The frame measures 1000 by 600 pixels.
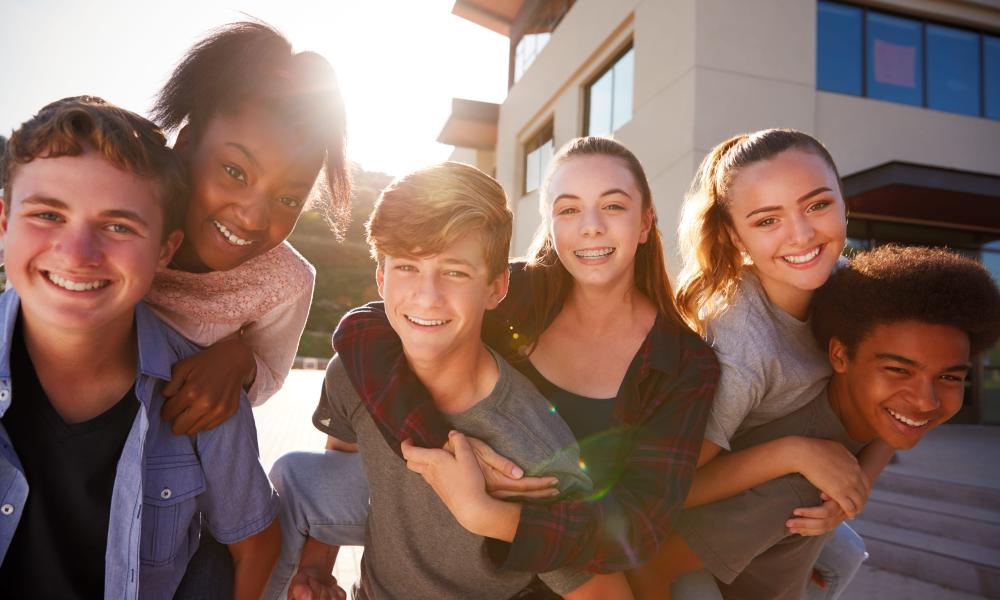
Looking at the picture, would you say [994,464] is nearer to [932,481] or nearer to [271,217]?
[932,481]

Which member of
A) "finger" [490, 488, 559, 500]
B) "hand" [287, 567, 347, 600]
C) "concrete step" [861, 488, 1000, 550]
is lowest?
"concrete step" [861, 488, 1000, 550]

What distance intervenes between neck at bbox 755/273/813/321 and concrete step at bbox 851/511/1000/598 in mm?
3259

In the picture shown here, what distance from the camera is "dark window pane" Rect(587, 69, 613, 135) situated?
993cm

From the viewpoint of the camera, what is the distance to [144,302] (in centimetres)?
184

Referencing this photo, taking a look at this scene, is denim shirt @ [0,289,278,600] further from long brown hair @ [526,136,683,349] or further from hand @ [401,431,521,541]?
long brown hair @ [526,136,683,349]

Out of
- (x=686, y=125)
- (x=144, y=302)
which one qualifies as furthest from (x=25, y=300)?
(x=686, y=125)

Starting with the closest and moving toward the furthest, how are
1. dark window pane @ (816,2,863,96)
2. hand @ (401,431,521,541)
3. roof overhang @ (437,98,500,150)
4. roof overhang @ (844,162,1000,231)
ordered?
hand @ (401,431,521,541), roof overhang @ (844,162,1000,231), dark window pane @ (816,2,863,96), roof overhang @ (437,98,500,150)

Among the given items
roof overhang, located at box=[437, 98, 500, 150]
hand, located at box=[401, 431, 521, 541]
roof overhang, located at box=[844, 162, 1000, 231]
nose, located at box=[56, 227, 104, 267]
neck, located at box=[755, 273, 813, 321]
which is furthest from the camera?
roof overhang, located at box=[437, 98, 500, 150]

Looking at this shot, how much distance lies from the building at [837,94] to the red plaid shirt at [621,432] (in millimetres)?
5589

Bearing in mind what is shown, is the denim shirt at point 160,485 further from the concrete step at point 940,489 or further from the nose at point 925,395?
the concrete step at point 940,489

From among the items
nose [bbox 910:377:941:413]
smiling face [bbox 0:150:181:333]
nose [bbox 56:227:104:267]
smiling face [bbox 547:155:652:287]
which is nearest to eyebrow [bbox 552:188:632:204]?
smiling face [bbox 547:155:652:287]

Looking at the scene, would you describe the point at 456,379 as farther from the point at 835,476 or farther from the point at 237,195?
the point at 835,476

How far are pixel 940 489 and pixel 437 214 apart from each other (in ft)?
18.7

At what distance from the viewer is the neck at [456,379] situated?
1789 millimetres
